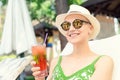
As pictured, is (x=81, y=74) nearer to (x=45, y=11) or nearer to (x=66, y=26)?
(x=66, y=26)

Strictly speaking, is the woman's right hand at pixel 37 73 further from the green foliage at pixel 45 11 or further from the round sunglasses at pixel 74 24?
the green foliage at pixel 45 11

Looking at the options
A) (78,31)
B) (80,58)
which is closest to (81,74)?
(80,58)

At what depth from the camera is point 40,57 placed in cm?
309

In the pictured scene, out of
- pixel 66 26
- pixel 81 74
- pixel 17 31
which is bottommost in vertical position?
pixel 81 74

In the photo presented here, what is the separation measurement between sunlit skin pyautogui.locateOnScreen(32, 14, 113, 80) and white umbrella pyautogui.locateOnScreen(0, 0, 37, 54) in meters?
3.75

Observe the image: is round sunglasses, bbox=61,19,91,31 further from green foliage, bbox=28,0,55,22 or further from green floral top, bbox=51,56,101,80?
green foliage, bbox=28,0,55,22

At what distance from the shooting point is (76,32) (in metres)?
2.93

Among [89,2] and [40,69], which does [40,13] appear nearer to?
[89,2]

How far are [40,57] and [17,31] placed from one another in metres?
3.86

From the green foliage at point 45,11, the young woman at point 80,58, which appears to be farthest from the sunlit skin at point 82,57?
the green foliage at point 45,11

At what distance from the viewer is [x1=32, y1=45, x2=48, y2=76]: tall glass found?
10.0ft

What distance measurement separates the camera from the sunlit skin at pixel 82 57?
9.37 ft

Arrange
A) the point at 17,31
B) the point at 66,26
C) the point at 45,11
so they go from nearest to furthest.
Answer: the point at 66,26
the point at 17,31
the point at 45,11

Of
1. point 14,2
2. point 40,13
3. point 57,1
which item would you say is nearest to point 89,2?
point 57,1
